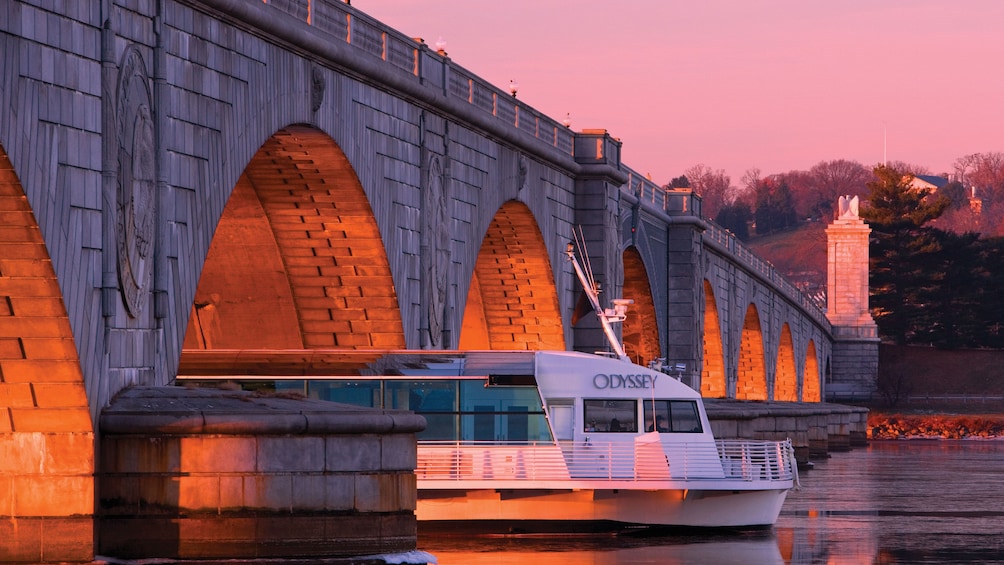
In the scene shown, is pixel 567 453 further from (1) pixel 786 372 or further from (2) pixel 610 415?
(1) pixel 786 372

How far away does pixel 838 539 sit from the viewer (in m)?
31.2

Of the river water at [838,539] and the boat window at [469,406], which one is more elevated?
the boat window at [469,406]

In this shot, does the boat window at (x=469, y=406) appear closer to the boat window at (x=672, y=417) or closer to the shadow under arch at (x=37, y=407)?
the boat window at (x=672, y=417)

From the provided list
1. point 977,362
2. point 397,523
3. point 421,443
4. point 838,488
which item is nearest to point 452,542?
point 421,443

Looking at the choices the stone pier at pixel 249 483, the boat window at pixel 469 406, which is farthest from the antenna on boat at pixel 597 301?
the stone pier at pixel 249 483

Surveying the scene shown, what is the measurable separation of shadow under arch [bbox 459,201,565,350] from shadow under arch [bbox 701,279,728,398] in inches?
972

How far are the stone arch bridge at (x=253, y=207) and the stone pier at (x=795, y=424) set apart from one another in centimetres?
384

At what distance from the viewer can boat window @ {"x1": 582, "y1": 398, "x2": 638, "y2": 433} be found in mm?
29469

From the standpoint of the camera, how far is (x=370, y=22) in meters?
30.8

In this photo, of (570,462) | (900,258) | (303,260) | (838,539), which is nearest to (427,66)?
(303,260)

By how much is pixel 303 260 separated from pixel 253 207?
1.31m

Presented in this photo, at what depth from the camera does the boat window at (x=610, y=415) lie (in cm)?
2947

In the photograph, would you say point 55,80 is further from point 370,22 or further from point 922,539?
point 922,539

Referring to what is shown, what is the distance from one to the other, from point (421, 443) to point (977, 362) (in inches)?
3859
